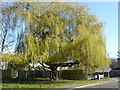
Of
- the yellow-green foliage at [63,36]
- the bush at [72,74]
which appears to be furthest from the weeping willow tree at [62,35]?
the bush at [72,74]

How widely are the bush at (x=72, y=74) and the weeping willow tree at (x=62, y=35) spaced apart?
30.7 feet

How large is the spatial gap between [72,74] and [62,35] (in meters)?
12.9

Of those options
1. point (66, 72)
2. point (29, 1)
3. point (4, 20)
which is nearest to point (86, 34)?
point (29, 1)

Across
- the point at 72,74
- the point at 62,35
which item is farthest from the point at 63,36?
the point at 72,74

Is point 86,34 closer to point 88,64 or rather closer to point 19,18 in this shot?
point 88,64

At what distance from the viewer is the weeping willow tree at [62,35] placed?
20.6 metres

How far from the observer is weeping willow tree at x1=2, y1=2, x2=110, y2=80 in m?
20.6

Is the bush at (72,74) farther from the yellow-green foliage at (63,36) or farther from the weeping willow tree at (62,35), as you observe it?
the yellow-green foliage at (63,36)

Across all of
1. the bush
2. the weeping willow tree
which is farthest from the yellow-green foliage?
the bush

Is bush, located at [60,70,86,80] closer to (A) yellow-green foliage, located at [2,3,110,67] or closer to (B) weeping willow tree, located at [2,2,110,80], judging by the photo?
(B) weeping willow tree, located at [2,2,110,80]

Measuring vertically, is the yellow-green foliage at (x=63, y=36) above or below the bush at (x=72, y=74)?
above

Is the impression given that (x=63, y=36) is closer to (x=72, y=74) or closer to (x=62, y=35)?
(x=62, y=35)

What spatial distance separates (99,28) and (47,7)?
242 inches

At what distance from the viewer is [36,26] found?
860 inches
